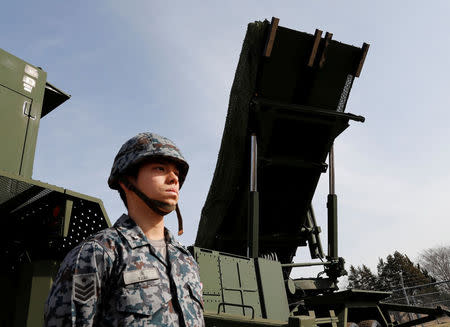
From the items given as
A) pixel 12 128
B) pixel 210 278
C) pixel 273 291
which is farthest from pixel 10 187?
pixel 273 291

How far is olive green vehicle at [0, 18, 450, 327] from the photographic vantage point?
3.45m

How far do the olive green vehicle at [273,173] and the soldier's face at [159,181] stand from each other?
158 centimetres

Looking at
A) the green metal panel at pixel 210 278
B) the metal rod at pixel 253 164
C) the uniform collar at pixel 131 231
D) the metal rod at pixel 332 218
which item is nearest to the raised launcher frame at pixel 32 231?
the uniform collar at pixel 131 231

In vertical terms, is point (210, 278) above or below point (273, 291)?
above

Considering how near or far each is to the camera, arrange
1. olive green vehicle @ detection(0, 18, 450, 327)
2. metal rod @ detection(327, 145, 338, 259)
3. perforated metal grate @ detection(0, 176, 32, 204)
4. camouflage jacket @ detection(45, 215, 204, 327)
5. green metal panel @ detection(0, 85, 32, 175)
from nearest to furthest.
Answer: camouflage jacket @ detection(45, 215, 204, 327) < perforated metal grate @ detection(0, 176, 32, 204) < green metal panel @ detection(0, 85, 32, 175) < olive green vehicle @ detection(0, 18, 450, 327) < metal rod @ detection(327, 145, 338, 259)

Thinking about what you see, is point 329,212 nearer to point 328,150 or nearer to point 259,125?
point 328,150

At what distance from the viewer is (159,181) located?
1.46 meters

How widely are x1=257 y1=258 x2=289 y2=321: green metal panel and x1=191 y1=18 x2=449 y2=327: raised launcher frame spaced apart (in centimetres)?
1

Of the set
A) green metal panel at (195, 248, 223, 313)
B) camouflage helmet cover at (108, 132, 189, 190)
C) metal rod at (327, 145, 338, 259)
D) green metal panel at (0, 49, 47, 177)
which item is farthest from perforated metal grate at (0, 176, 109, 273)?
metal rod at (327, 145, 338, 259)

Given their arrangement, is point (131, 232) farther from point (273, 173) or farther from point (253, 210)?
point (273, 173)

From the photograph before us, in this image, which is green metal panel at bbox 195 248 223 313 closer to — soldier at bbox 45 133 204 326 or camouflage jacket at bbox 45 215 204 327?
soldier at bbox 45 133 204 326

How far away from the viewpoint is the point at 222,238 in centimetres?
593

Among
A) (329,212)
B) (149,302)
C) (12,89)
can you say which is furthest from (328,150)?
(149,302)

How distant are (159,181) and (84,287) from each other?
443mm
